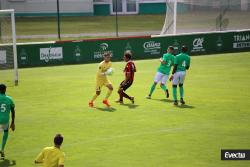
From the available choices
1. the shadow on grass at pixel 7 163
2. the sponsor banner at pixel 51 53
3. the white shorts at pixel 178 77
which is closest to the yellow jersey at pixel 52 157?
the shadow on grass at pixel 7 163

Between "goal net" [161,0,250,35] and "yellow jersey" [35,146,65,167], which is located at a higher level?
"goal net" [161,0,250,35]

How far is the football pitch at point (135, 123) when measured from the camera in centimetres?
1778

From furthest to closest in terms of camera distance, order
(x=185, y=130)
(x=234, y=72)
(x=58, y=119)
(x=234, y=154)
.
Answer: (x=234, y=72), (x=58, y=119), (x=185, y=130), (x=234, y=154)

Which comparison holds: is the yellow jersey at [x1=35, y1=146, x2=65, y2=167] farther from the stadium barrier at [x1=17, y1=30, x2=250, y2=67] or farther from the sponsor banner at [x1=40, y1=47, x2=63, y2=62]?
the sponsor banner at [x1=40, y1=47, x2=63, y2=62]

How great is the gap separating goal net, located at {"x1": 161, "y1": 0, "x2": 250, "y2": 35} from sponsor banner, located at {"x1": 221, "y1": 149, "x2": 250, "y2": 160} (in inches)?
1073

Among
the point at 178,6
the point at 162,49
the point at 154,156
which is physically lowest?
the point at 154,156

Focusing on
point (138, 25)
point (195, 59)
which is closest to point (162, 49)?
point (195, 59)

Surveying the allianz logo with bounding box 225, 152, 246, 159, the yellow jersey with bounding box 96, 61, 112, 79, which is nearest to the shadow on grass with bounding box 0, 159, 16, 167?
the allianz logo with bounding box 225, 152, 246, 159

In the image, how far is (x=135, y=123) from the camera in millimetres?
22031

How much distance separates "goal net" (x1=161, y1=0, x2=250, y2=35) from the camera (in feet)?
147

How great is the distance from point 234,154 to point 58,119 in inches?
312

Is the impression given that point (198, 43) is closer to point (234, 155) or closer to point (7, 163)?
point (234, 155)

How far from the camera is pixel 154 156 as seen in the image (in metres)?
17.7

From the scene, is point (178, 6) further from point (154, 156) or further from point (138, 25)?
point (154, 156)
